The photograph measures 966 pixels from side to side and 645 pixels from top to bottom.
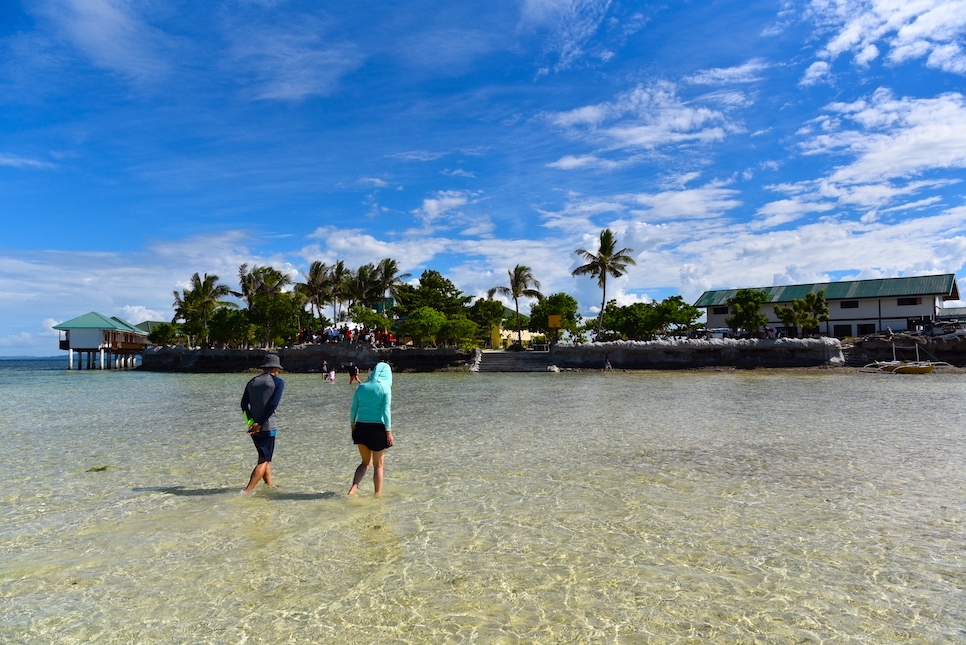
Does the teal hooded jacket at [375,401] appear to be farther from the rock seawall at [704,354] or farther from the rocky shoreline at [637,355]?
the rock seawall at [704,354]

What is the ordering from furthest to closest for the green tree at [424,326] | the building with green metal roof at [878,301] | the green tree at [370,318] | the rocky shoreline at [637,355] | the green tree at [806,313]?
the green tree at [370,318] → the building with green metal roof at [878,301] → the green tree at [424,326] → the green tree at [806,313] → the rocky shoreline at [637,355]

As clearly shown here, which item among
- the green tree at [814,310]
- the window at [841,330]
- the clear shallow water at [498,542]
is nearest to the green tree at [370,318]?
the green tree at [814,310]

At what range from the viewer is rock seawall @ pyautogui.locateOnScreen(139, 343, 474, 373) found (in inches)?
1916

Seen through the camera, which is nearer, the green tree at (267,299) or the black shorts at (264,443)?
the black shorts at (264,443)

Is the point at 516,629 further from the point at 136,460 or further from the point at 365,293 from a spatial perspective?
the point at 365,293

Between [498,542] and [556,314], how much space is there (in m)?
54.2

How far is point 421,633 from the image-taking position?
12.6 ft

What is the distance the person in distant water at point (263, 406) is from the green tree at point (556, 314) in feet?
172

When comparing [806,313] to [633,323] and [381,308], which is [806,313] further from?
[381,308]

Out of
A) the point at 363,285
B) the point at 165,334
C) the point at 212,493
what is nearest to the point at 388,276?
the point at 363,285

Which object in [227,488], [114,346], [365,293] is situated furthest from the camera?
[114,346]

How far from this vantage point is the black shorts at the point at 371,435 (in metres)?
6.74

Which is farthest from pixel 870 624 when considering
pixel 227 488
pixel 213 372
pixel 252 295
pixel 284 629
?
→ pixel 252 295

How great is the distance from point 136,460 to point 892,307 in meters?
61.1
